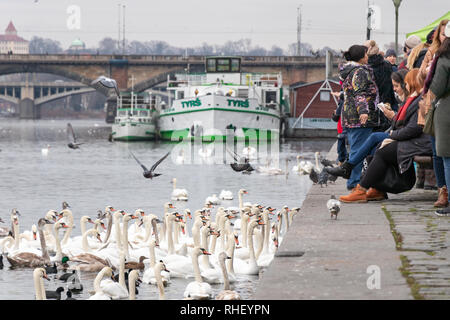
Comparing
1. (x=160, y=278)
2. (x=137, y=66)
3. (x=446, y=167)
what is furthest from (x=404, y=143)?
(x=137, y=66)

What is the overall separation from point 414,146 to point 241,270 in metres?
3.13

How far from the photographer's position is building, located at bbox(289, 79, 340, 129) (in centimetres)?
6094

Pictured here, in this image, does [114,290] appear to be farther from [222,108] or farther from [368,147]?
[222,108]

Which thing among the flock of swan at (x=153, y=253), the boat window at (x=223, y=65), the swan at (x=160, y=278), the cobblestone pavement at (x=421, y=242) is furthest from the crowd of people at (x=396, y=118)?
the boat window at (x=223, y=65)

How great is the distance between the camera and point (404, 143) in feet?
31.5

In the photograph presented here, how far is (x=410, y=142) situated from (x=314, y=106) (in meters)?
52.3

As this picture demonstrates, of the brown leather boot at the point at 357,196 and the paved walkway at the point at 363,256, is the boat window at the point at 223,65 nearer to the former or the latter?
the brown leather boot at the point at 357,196

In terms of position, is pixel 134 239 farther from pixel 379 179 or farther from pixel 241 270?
pixel 379 179

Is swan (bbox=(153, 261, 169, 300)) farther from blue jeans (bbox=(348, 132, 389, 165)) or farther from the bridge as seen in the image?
the bridge

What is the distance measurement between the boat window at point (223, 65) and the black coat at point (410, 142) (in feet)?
160

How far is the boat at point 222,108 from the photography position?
53.4m

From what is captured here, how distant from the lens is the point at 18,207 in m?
21.5
